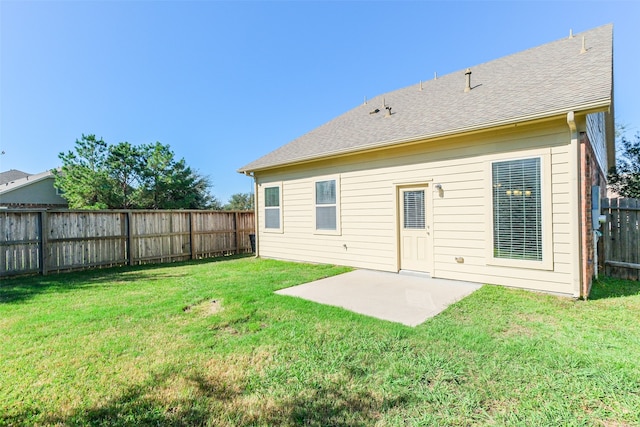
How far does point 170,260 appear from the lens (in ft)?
32.3

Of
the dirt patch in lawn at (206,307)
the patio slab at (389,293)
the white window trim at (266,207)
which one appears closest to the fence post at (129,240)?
the white window trim at (266,207)

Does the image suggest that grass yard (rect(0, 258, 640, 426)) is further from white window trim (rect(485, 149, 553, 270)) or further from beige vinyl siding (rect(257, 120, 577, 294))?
beige vinyl siding (rect(257, 120, 577, 294))

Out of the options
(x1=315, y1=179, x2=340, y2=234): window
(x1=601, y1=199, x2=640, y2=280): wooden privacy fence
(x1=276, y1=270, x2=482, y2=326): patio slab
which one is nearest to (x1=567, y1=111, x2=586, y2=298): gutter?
(x1=276, y1=270, x2=482, y2=326): patio slab

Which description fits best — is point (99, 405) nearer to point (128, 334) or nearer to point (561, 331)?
point (128, 334)

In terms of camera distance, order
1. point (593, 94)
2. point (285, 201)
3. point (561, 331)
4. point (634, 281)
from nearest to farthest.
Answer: point (561, 331)
point (593, 94)
point (634, 281)
point (285, 201)

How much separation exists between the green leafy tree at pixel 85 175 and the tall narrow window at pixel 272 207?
15.4 metres

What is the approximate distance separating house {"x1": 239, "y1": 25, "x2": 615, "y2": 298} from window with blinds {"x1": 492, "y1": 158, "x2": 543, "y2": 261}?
0.02m

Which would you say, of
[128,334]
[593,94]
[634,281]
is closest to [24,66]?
[128,334]

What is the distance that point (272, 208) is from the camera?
9617 mm

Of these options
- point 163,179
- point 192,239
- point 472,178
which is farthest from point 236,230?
point 163,179

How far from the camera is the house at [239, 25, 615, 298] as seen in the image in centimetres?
475

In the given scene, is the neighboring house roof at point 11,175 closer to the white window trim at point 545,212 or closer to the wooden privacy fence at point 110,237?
the wooden privacy fence at point 110,237

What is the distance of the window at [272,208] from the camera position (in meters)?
9.43

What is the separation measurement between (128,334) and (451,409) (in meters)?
3.56
